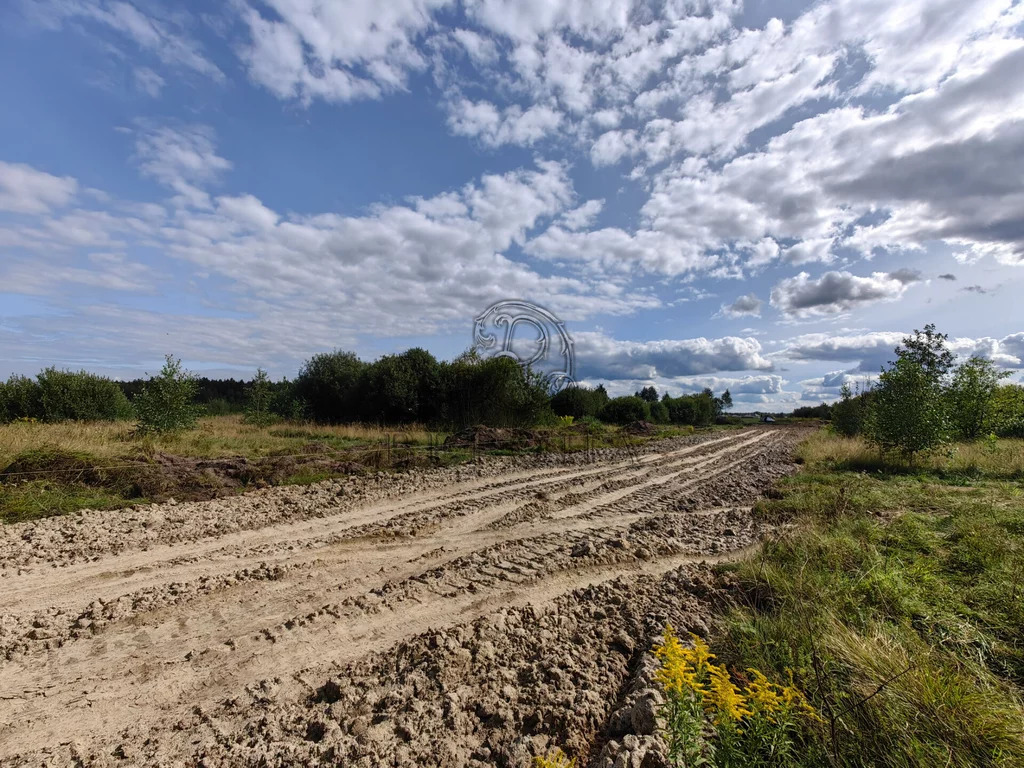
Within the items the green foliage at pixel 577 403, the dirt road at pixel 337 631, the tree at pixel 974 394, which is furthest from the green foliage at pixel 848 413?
the dirt road at pixel 337 631

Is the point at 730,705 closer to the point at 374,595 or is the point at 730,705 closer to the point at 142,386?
the point at 374,595

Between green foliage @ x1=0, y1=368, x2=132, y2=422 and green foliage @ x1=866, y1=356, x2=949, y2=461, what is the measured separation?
33610 millimetres

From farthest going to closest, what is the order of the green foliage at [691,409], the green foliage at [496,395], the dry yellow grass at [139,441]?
the green foliage at [691,409] → the green foliage at [496,395] → the dry yellow grass at [139,441]

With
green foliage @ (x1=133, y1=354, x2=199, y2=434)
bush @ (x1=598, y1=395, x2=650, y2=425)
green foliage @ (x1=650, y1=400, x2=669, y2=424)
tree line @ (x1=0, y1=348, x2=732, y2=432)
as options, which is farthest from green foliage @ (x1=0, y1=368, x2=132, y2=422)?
green foliage @ (x1=650, y1=400, x2=669, y2=424)

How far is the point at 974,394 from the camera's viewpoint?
2341cm

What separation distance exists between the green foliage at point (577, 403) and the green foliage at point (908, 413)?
2505cm

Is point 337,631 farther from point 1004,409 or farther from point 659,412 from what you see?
point 659,412

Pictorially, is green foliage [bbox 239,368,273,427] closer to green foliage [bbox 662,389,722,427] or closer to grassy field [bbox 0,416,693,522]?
grassy field [bbox 0,416,693,522]

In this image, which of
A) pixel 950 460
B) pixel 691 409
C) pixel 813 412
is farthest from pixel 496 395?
pixel 813 412

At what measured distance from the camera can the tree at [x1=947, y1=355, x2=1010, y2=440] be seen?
23.2 metres

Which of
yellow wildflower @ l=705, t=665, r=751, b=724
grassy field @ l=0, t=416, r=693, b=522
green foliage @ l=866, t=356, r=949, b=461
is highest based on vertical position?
green foliage @ l=866, t=356, r=949, b=461

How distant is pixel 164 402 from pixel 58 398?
40.7ft

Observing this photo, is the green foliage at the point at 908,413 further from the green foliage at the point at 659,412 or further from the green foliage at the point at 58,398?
the green foliage at the point at 659,412

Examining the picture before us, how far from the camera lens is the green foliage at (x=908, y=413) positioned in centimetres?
1453
